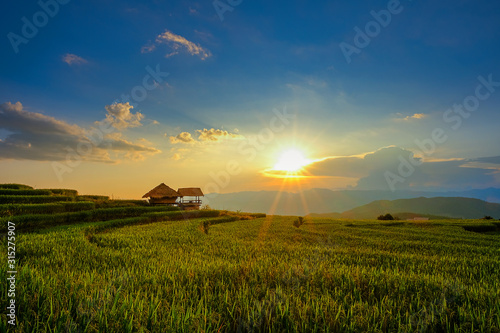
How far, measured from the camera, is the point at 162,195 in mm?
44594

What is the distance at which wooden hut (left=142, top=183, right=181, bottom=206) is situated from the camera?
44500 mm

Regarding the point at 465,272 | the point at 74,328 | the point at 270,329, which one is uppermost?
the point at 74,328

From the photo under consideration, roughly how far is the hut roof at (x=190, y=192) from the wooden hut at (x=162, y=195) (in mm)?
2901

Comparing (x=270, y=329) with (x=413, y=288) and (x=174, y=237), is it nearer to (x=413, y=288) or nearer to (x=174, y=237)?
(x=413, y=288)

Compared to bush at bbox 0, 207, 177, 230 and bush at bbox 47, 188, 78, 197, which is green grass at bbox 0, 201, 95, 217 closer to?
bush at bbox 0, 207, 177, 230

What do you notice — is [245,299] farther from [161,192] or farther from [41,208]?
[161,192]

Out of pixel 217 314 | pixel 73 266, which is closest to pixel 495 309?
pixel 217 314

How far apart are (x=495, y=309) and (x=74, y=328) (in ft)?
17.2

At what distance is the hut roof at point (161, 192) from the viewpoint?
4431 cm

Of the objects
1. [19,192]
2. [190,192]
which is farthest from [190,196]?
[19,192]

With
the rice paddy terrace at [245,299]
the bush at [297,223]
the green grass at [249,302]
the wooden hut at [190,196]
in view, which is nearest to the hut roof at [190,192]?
the wooden hut at [190,196]

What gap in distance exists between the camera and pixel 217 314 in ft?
9.93

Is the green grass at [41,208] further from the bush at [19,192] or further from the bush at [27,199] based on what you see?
the bush at [19,192]

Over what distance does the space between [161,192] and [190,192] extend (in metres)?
6.56
